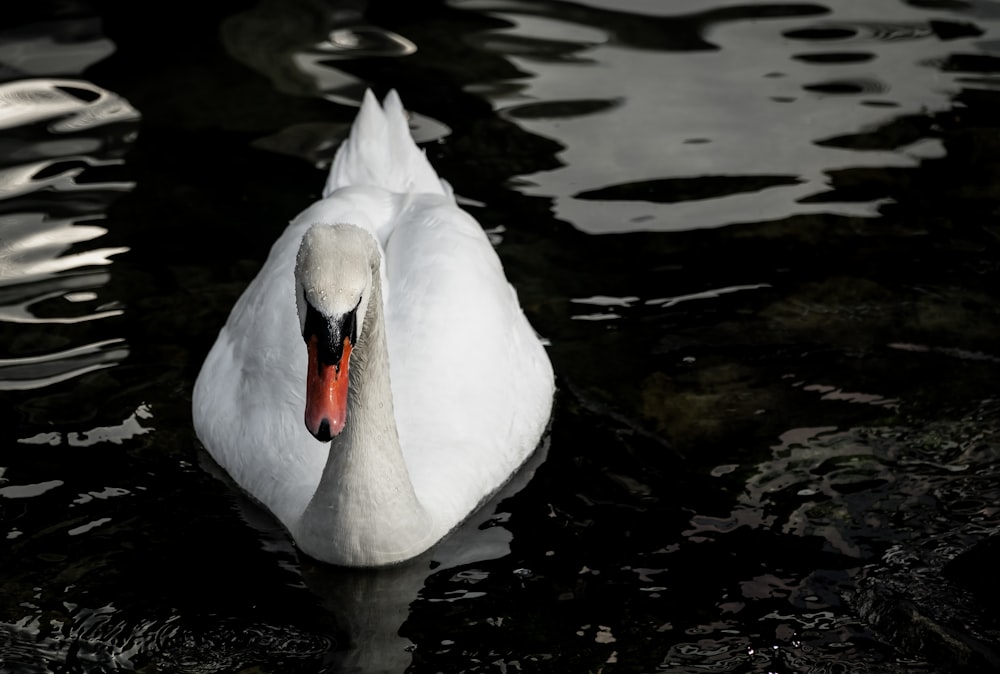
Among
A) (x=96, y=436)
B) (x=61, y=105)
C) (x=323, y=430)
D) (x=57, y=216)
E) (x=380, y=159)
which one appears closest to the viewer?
(x=323, y=430)

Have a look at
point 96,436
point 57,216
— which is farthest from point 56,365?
point 57,216

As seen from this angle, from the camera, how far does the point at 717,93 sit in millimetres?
11750

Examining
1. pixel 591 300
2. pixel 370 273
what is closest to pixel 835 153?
pixel 591 300

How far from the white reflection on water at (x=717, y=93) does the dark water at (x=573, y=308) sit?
0.03m

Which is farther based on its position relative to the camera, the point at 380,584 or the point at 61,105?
the point at 61,105

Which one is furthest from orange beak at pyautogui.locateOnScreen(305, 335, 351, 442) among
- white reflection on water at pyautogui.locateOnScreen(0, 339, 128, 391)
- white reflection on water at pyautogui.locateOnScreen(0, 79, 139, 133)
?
white reflection on water at pyautogui.locateOnScreen(0, 79, 139, 133)

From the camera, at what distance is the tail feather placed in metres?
9.02

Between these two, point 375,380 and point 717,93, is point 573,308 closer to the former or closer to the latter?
point 375,380

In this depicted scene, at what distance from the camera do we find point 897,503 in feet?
24.1

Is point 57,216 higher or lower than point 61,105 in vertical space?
lower

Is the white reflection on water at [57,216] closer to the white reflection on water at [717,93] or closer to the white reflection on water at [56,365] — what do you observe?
the white reflection on water at [56,365]

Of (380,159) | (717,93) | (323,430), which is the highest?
(380,159)

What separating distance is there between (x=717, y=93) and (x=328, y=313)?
639 cm

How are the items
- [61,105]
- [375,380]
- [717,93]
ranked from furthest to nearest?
[717,93], [61,105], [375,380]
